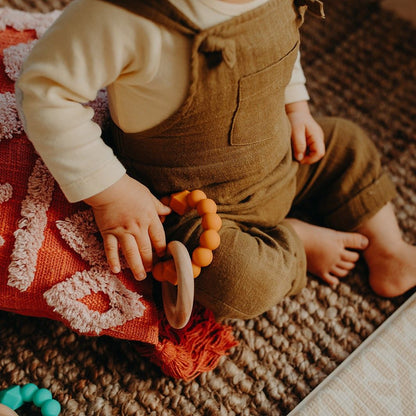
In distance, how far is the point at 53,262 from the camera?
541mm

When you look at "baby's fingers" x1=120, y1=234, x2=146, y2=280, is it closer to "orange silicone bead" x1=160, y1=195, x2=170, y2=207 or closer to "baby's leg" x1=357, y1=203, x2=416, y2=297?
"orange silicone bead" x1=160, y1=195, x2=170, y2=207

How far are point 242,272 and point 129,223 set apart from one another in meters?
0.15

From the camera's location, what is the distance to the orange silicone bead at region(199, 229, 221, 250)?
0.55m

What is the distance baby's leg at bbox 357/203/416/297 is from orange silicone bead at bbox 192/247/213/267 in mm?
293

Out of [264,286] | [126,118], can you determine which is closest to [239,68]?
[126,118]

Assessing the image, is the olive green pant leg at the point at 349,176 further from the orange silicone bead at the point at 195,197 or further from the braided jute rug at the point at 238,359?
the orange silicone bead at the point at 195,197

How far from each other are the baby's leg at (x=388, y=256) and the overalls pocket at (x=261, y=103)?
9.9 inches

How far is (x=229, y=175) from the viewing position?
1.90 ft

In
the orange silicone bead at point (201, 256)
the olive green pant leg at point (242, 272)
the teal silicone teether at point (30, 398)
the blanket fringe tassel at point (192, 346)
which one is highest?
→ the orange silicone bead at point (201, 256)

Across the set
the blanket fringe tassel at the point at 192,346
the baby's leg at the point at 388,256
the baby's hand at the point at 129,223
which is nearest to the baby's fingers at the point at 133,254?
the baby's hand at the point at 129,223

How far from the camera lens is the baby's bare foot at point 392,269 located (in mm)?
695

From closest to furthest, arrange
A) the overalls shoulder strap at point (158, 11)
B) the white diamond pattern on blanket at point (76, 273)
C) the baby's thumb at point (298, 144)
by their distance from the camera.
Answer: the overalls shoulder strap at point (158, 11) → the white diamond pattern on blanket at point (76, 273) → the baby's thumb at point (298, 144)

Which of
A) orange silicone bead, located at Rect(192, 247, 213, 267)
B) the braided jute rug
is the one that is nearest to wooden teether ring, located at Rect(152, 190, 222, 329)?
orange silicone bead, located at Rect(192, 247, 213, 267)

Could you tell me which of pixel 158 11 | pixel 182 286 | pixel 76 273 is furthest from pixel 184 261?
pixel 158 11
